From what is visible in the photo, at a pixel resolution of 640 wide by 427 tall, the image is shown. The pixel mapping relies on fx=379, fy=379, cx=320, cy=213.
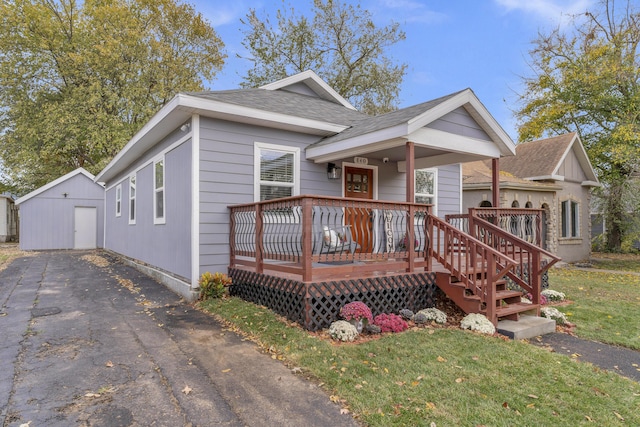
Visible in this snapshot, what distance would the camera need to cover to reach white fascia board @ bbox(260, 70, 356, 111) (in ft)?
30.9

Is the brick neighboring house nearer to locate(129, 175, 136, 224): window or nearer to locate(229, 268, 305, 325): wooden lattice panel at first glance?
locate(229, 268, 305, 325): wooden lattice panel

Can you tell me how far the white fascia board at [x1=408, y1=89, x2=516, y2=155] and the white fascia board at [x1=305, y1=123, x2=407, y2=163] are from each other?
A: 10.5 inches

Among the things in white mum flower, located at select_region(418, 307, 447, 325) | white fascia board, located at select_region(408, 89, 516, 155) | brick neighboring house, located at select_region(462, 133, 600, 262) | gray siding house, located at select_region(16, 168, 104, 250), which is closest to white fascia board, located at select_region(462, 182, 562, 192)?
brick neighboring house, located at select_region(462, 133, 600, 262)

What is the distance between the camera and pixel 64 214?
1772 cm

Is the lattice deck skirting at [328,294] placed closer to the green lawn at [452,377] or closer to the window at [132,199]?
the green lawn at [452,377]

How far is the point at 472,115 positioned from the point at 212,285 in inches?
213

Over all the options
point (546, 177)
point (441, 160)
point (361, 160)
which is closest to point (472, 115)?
point (441, 160)

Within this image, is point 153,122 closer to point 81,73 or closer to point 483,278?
point 483,278

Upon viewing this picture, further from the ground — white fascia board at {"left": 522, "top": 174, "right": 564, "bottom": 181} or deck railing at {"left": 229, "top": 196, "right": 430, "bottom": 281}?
white fascia board at {"left": 522, "top": 174, "right": 564, "bottom": 181}

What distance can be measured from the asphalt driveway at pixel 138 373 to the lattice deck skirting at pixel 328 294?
0.81m

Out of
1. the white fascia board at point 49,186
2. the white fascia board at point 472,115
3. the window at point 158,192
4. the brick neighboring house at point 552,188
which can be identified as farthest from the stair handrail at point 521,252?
the white fascia board at point 49,186

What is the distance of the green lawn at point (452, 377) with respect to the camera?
279 centimetres

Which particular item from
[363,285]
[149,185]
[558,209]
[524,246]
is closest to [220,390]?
[363,285]

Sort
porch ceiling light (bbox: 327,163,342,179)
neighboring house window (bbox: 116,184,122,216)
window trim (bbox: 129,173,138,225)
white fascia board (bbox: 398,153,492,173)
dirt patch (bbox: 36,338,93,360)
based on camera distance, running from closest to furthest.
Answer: dirt patch (bbox: 36,338,93,360)
white fascia board (bbox: 398,153,492,173)
porch ceiling light (bbox: 327,163,342,179)
window trim (bbox: 129,173,138,225)
neighboring house window (bbox: 116,184,122,216)
